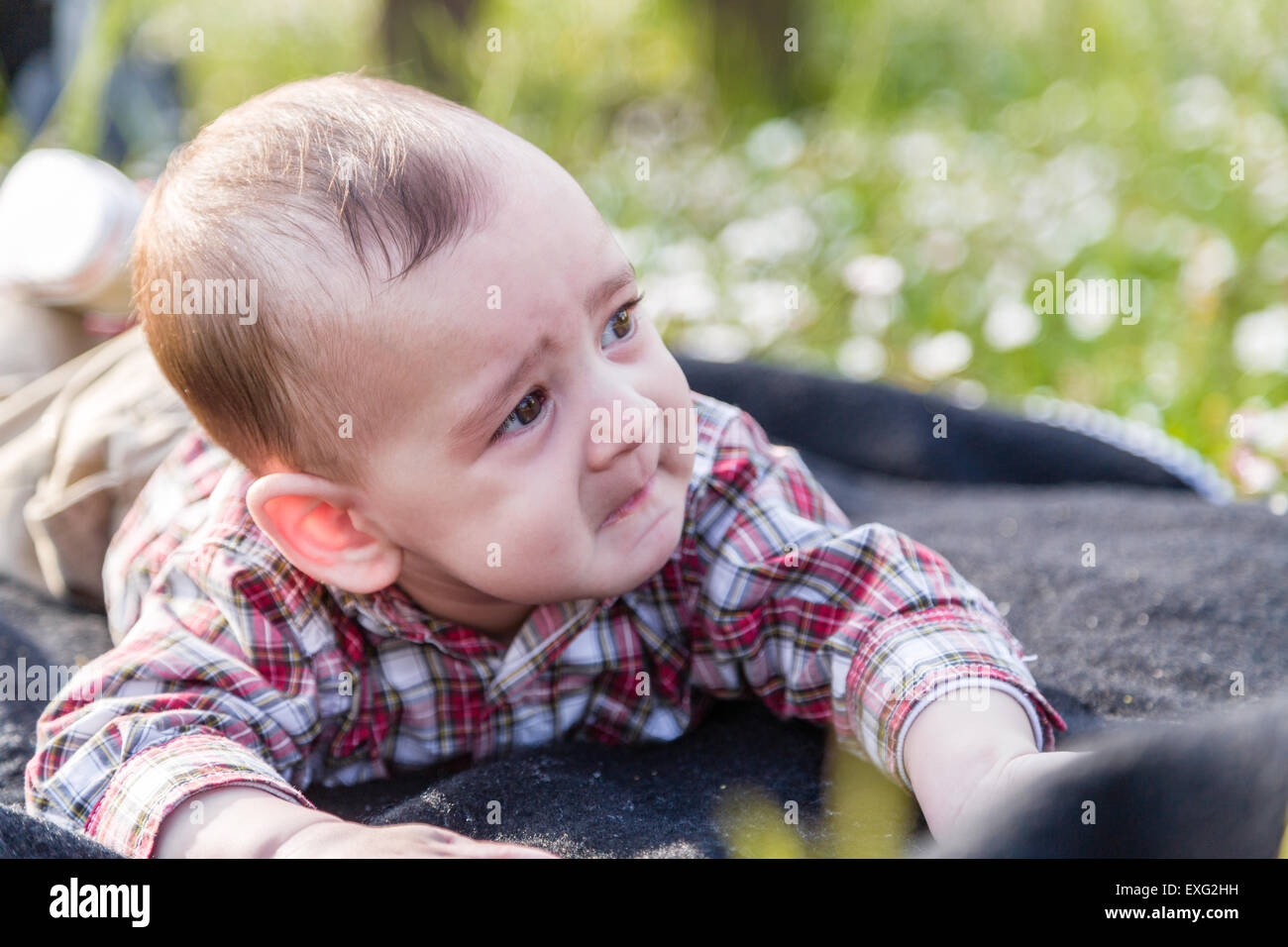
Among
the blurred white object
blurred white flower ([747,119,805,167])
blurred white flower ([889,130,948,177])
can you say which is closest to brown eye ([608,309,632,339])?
the blurred white object

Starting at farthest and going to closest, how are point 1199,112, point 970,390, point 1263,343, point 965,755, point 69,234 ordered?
1. point 1199,112
2. point 970,390
3. point 1263,343
4. point 69,234
5. point 965,755

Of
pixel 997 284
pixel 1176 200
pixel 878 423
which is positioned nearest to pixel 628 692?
pixel 878 423

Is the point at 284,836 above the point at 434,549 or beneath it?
beneath

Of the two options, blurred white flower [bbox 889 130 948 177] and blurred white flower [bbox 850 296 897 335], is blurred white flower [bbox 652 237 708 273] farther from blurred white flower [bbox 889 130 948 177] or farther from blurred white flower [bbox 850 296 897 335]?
blurred white flower [bbox 889 130 948 177]

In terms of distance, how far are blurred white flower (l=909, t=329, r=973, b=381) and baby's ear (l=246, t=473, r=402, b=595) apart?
1.38 meters

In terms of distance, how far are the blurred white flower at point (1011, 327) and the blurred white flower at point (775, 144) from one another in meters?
0.87

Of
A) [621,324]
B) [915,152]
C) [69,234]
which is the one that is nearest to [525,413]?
[621,324]

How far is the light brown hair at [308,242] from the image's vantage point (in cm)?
89

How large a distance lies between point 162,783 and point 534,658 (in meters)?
0.29

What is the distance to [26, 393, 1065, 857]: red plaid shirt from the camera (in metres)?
0.96

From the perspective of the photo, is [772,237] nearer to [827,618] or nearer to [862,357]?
[862,357]

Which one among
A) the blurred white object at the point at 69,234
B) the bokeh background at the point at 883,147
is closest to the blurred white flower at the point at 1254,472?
the bokeh background at the point at 883,147

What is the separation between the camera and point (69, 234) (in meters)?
1.65

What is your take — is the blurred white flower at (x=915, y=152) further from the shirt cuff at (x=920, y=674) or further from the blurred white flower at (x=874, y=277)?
the shirt cuff at (x=920, y=674)
